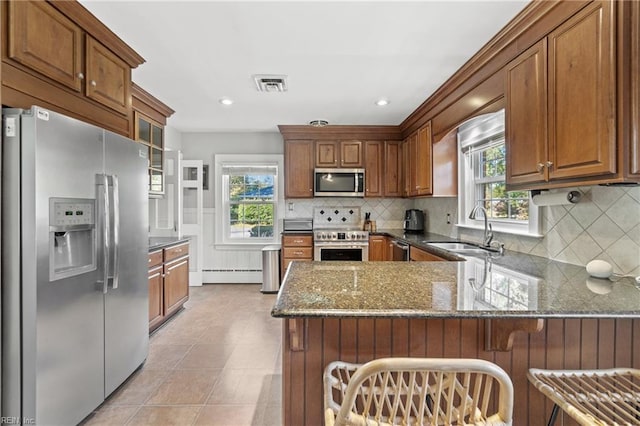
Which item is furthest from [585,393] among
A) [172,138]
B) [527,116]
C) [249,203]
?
[172,138]

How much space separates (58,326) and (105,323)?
1.19 ft

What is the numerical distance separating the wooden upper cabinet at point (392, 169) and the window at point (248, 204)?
170cm

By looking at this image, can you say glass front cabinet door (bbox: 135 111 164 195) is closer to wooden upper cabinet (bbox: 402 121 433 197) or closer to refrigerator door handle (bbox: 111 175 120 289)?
refrigerator door handle (bbox: 111 175 120 289)

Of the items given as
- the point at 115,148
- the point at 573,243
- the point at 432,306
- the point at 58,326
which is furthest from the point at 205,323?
the point at 573,243

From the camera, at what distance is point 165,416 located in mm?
1909

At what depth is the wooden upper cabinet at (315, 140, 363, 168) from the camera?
183 inches

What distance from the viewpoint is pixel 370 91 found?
3203 millimetres

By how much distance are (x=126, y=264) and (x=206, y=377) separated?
1.01 meters

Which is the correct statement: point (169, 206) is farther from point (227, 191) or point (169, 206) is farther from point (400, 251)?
point (400, 251)

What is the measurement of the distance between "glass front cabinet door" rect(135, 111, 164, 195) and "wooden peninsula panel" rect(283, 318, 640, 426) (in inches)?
115

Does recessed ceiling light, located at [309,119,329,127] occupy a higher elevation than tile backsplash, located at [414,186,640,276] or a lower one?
higher

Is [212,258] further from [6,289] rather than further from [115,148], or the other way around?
[6,289]

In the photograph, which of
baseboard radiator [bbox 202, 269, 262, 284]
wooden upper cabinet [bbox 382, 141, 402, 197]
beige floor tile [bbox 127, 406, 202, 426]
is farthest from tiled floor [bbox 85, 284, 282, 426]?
wooden upper cabinet [bbox 382, 141, 402, 197]

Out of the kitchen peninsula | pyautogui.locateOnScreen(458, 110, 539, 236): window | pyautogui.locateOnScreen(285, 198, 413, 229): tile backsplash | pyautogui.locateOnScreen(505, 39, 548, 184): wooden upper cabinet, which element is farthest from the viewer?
pyautogui.locateOnScreen(285, 198, 413, 229): tile backsplash
